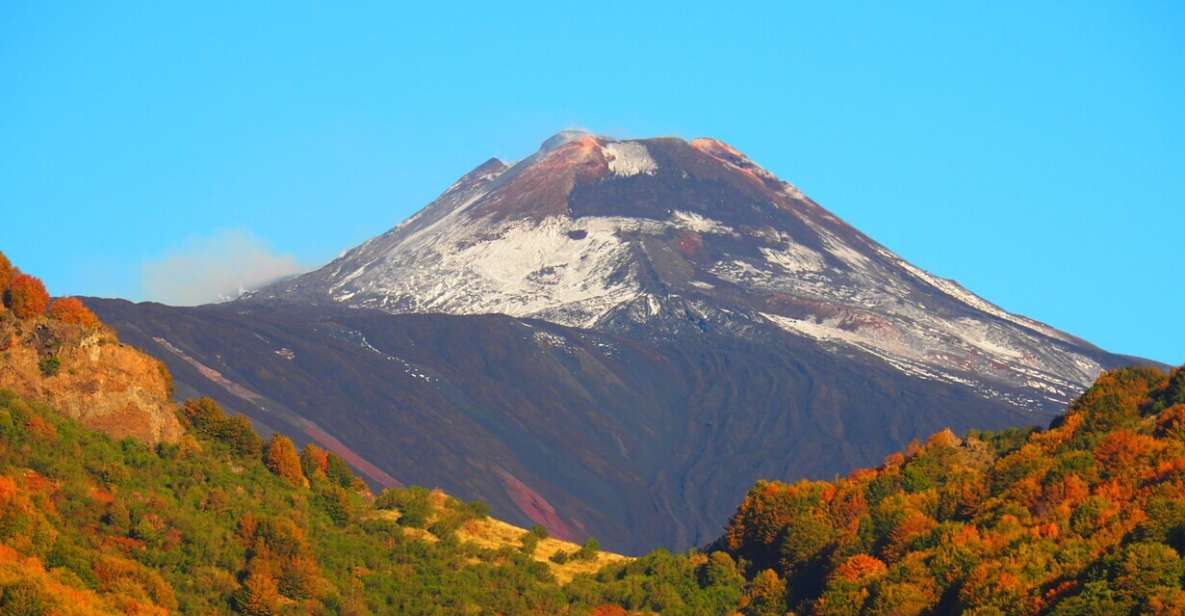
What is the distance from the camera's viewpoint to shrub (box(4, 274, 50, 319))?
65.9m

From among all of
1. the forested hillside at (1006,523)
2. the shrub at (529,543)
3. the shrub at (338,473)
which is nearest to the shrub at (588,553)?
the shrub at (529,543)

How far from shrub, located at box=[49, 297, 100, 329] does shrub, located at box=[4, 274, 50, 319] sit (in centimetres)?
64

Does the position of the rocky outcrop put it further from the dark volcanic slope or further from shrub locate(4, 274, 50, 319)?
the dark volcanic slope

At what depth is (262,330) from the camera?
596 feet

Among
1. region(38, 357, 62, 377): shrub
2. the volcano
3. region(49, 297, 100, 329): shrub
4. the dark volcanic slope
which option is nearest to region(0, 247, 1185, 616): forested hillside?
region(38, 357, 62, 377): shrub

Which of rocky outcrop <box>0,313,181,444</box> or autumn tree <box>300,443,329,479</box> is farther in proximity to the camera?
autumn tree <box>300,443,329,479</box>

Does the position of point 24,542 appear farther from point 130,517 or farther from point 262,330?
point 262,330

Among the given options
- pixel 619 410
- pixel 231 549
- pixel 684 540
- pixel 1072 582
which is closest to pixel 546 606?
pixel 231 549

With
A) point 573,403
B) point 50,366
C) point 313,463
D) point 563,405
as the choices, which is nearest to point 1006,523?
Answer: point 313,463

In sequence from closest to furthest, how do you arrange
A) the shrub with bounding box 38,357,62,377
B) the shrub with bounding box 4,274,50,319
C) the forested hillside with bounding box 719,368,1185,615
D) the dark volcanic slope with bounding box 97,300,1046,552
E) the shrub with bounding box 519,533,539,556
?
the forested hillside with bounding box 719,368,1185,615 → the shrub with bounding box 38,357,62,377 → the shrub with bounding box 4,274,50,319 → the shrub with bounding box 519,533,539,556 → the dark volcanic slope with bounding box 97,300,1046,552

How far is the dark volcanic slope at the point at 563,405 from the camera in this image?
15488 cm

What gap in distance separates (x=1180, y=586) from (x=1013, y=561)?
687 centimetres

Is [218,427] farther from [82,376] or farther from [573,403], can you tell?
[573,403]

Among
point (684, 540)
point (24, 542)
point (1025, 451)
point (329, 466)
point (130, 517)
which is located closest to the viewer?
point (24, 542)
